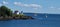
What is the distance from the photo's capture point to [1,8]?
104 metres

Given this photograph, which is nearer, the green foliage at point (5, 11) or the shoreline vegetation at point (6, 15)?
the shoreline vegetation at point (6, 15)

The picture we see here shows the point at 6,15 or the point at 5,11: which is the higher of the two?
the point at 5,11

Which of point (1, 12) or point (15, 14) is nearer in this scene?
point (1, 12)

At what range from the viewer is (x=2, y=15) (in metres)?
102

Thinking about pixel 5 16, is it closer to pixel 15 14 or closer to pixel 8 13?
pixel 8 13

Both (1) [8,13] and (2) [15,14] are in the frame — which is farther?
(2) [15,14]

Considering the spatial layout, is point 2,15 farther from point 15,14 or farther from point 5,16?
point 15,14

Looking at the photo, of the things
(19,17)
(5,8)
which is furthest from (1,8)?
(19,17)

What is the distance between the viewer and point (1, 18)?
9975 cm

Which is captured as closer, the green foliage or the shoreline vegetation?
the shoreline vegetation

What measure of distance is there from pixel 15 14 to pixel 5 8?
7.30m

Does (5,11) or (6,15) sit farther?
(5,11)

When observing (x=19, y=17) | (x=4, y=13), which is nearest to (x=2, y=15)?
(x=4, y=13)

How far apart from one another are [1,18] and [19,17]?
8468 mm
